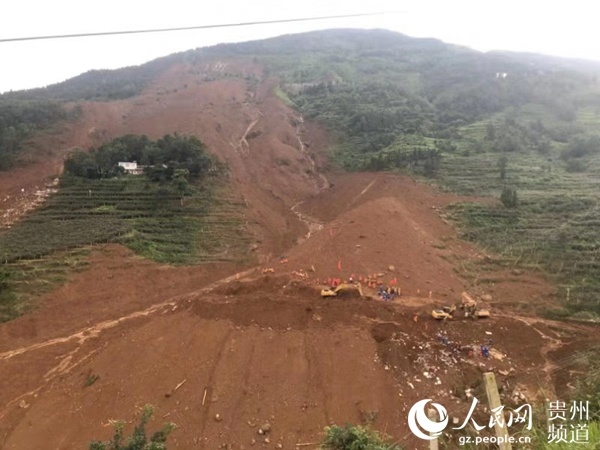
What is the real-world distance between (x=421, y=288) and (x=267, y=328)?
5.81 m

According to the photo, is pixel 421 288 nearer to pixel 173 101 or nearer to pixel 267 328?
pixel 267 328

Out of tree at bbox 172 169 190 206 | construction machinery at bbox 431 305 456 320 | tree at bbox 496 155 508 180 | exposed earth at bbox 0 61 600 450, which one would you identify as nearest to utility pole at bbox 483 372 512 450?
A: exposed earth at bbox 0 61 600 450

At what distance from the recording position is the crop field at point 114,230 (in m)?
19.1

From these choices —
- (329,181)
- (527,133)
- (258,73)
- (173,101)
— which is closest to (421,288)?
(329,181)

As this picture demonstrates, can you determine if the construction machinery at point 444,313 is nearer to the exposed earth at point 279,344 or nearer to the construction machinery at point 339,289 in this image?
the exposed earth at point 279,344

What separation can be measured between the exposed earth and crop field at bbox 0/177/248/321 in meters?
1.09

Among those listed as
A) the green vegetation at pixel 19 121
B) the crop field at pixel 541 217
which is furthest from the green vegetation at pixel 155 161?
the crop field at pixel 541 217

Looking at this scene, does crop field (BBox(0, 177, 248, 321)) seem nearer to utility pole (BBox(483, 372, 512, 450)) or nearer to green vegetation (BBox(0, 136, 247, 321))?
green vegetation (BBox(0, 136, 247, 321))

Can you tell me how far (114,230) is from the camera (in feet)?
74.1

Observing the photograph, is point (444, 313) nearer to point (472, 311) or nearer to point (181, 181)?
point (472, 311)

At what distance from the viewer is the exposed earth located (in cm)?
1080

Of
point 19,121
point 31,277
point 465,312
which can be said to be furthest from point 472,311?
point 19,121

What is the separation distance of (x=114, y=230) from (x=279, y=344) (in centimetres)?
1355

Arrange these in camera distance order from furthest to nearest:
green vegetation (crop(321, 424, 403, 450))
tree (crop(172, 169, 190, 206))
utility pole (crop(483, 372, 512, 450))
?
1. tree (crop(172, 169, 190, 206))
2. green vegetation (crop(321, 424, 403, 450))
3. utility pole (crop(483, 372, 512, 450))
